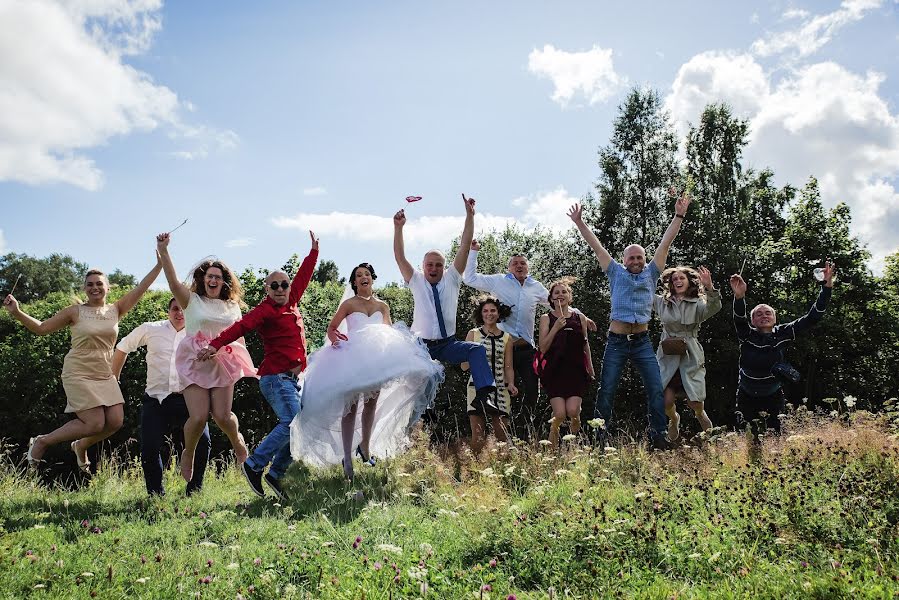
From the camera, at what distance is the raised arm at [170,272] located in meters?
7.12

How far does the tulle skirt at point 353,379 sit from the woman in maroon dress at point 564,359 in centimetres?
163

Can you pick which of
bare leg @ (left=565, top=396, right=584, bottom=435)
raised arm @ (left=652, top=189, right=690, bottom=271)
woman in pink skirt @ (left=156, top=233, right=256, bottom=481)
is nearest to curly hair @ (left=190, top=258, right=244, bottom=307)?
woman in pink skirt @ (left=156, top=233, right=256, bottom=481)

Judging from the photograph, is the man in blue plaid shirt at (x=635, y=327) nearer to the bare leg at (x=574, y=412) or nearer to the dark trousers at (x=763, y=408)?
the bare leg at (x=574, y=412)

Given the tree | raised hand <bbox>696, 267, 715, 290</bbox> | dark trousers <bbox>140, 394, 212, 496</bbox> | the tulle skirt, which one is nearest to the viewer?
the tulle skirt

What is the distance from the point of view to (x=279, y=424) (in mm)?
6676

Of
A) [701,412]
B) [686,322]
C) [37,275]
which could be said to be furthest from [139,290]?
[37,275]

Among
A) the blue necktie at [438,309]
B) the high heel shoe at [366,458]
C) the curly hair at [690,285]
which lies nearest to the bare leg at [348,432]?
the high heel shoe at [366,458]

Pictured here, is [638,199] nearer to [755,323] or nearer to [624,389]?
[624,389]

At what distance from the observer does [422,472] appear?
7168 millimetres

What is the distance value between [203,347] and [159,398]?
3.59ft

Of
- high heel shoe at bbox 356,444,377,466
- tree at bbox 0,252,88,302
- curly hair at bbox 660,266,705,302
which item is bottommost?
high heel shoe at bbox 356,444,377,466

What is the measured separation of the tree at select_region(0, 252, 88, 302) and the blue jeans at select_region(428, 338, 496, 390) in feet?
201

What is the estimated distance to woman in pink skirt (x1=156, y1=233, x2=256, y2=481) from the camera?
23.3ft

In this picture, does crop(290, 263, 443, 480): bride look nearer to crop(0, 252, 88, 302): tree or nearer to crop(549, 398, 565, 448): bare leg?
crop(549, 398, 565, 448): bare leg
